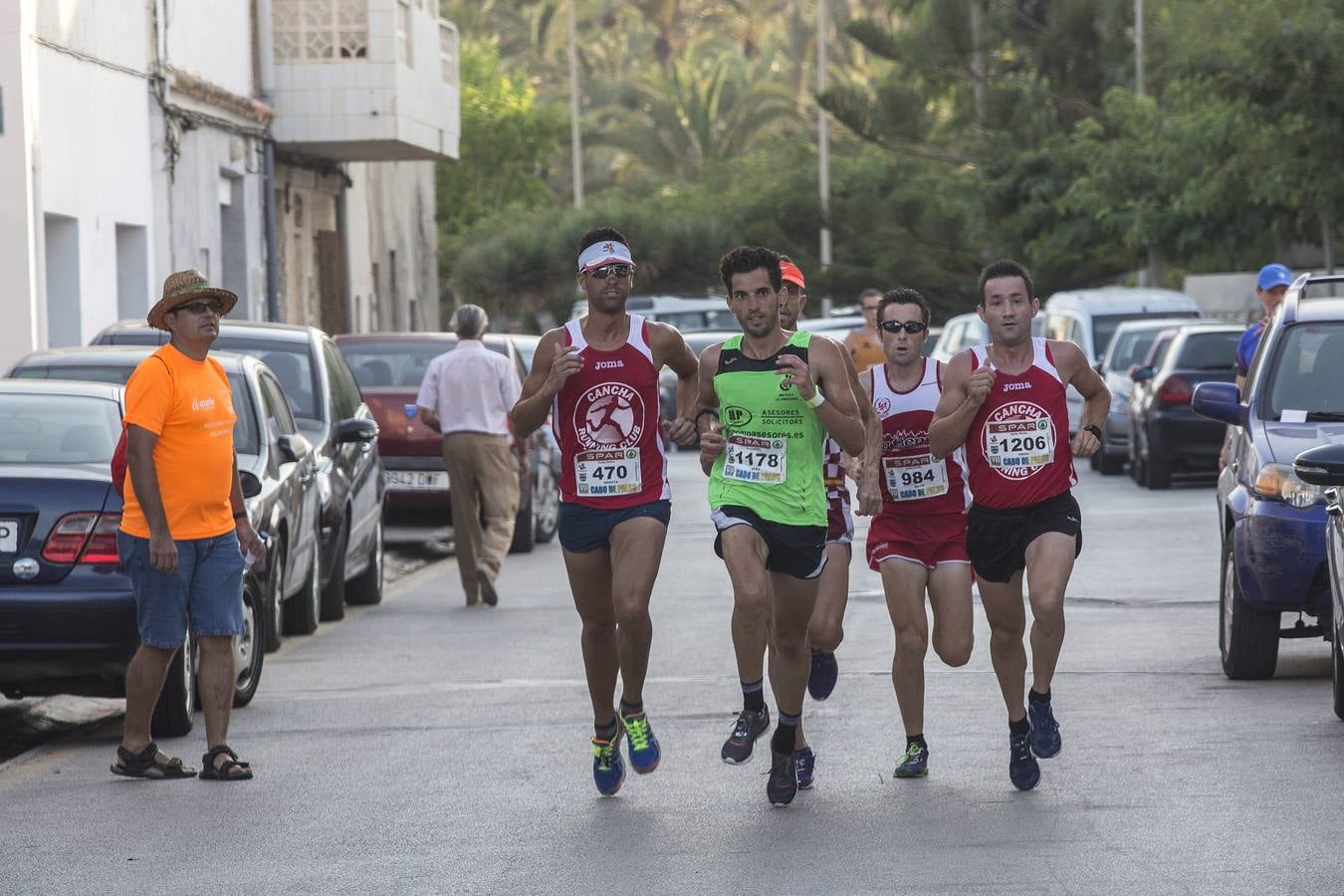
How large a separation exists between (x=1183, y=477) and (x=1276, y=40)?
4941 mm

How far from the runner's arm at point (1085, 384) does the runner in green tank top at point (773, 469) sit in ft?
2.70

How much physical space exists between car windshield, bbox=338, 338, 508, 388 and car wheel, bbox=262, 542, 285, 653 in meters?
6.70

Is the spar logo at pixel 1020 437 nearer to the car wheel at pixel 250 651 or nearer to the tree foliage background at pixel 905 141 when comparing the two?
the car wheel at pixel 250 651

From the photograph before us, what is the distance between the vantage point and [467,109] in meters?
64.2

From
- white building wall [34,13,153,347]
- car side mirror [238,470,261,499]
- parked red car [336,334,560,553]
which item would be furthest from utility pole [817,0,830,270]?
car side mirror [238,470,261,499]

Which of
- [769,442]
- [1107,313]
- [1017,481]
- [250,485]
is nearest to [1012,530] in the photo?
[1017,481]

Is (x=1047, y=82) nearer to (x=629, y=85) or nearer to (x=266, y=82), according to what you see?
(x=629, y=85)

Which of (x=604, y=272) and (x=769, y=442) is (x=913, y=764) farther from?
(x=604, y=272)

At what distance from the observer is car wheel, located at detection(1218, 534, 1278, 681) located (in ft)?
34.6

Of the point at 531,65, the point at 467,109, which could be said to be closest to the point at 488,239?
the point at 467,109

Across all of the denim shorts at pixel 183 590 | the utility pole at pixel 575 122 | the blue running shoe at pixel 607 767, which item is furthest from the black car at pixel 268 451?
the utility pole at pixel 575 122

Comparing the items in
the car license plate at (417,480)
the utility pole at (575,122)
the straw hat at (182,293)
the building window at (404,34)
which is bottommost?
the car license plate at (417,480)

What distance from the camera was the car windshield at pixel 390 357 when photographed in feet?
64.4

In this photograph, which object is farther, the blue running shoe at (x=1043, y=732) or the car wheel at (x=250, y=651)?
the car wheel at (x=250, y=651)
